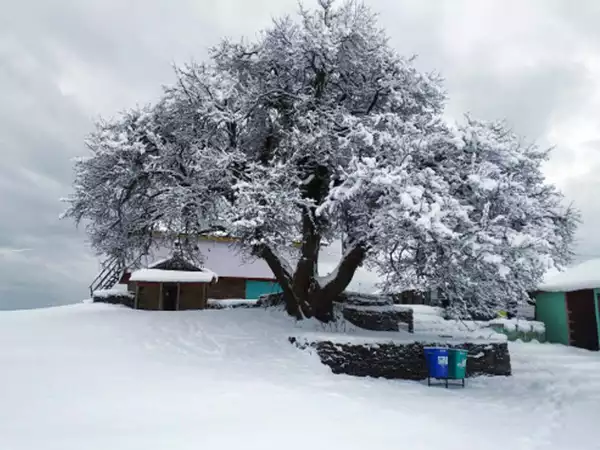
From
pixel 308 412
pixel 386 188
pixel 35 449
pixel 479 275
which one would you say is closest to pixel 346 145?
pixel 386 188

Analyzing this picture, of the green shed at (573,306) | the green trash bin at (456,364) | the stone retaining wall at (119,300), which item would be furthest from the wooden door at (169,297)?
the green shed at (573,306)

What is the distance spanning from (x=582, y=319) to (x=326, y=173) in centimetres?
1309

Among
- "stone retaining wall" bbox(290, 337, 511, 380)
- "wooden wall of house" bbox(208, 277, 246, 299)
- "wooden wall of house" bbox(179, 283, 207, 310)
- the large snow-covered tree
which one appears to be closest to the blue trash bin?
"stone retaining wall" bbox(290, 337, 511, 380)

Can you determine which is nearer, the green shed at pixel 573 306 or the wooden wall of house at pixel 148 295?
the green shed at pixel 573 306

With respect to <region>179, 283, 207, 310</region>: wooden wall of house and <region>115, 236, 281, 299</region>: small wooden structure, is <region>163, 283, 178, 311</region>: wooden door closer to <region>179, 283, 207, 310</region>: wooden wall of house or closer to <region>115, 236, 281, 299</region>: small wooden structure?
<region>179, 283, 207, 310</region>: wooden wall of house

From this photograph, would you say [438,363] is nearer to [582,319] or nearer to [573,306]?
[582,319]

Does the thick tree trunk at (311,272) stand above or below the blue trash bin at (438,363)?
above

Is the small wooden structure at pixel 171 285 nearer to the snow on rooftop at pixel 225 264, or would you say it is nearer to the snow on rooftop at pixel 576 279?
the snow on rooftop at pixel 225 264

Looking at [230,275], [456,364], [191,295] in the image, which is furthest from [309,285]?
[230,275]

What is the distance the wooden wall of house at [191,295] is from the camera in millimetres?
22516

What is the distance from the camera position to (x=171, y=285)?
74.3 feet

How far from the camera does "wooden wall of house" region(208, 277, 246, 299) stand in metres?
26.8

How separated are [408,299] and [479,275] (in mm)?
22148

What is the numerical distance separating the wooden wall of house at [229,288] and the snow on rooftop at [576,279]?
50.3ft
